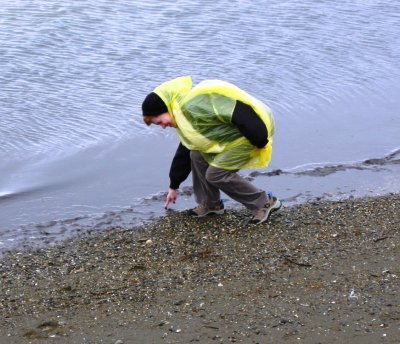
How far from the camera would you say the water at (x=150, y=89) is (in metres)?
9.02

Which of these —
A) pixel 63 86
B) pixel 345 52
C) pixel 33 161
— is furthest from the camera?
pixel 345 52

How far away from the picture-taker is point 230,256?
7027 mm

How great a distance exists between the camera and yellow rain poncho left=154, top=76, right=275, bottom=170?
7.29 metres

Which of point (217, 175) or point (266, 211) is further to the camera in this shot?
point (266, 211)

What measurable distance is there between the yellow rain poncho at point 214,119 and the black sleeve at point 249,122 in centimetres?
4

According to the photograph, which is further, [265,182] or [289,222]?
[265,182]

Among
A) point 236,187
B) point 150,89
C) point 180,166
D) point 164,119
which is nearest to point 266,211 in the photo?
point 236,187

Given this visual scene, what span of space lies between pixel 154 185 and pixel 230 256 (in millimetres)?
2424

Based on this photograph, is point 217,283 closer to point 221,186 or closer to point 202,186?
point 221,186

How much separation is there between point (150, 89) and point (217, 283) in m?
6.02

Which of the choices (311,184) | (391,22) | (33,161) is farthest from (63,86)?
(391,22)

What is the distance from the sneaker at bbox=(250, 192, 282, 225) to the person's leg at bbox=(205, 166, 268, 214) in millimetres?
34

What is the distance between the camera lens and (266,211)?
25.5ft

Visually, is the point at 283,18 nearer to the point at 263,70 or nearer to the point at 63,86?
the point at 263,70
